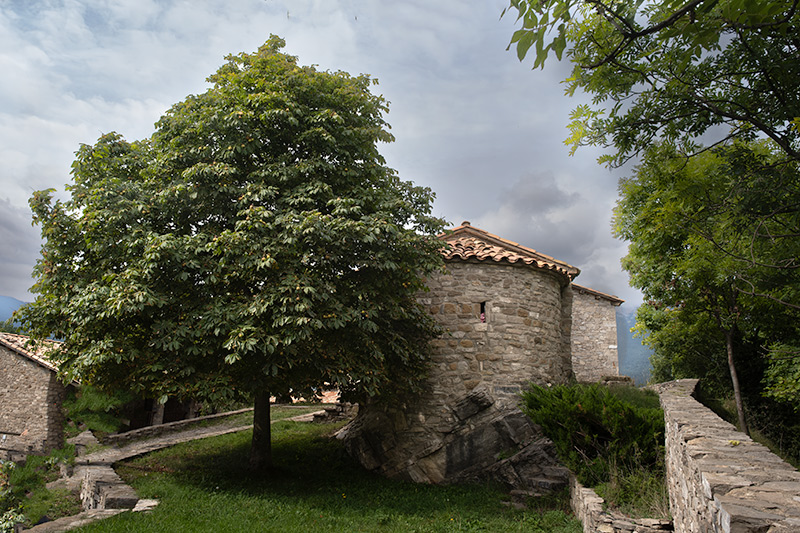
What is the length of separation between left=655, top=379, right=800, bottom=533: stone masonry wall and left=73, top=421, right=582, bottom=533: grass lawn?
278 cm

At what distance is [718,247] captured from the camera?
6.20m

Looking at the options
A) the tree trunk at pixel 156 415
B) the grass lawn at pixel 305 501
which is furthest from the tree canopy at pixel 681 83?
the tree trunk at pixel 156 415

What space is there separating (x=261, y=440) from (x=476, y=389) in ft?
15.4

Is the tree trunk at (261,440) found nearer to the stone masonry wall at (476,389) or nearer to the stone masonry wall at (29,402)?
the stone masonry wall at (476,389)

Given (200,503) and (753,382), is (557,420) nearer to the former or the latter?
(200,503)

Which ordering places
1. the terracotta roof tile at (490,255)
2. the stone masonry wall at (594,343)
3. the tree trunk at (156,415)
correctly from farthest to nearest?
the stone masonry wall at (594,343), the tree trunk at (156,415), the terracotta roof tile at (490,255)

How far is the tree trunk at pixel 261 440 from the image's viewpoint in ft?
33.4

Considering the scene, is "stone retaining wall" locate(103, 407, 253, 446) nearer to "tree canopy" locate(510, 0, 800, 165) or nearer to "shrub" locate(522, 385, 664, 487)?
"shrub" locate(522, 385, 664, 487)

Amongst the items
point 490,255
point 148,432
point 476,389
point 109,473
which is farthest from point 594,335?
point 109,473

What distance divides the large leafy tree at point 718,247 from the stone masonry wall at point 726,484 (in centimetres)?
172

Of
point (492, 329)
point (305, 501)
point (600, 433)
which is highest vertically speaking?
point (492, 329)

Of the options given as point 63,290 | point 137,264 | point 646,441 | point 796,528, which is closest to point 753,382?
point 646,441

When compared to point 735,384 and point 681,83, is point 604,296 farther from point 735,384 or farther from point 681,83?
point 681,83

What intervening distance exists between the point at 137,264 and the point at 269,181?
8.80 ft
